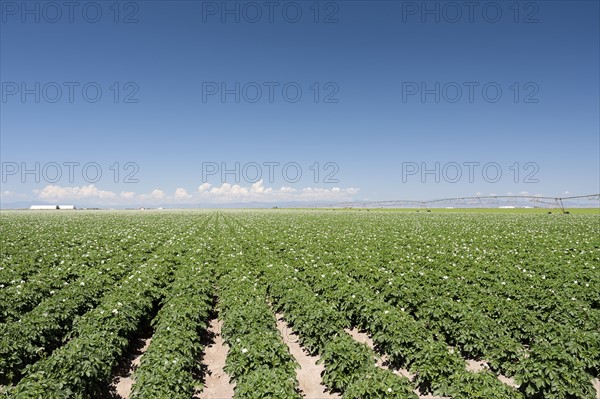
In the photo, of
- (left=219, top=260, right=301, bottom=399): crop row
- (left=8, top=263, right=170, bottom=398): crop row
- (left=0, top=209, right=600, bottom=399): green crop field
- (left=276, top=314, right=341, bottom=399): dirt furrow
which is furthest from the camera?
(left=276, top=314, right=341, bottom=399): dirt furrow

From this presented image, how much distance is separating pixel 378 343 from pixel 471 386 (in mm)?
3213

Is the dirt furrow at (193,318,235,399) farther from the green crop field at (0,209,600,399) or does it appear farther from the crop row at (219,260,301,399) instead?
the crop row at (219,260,301,399)

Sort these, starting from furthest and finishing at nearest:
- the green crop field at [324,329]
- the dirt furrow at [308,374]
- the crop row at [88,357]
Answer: the dirt furrow at [308,374] → the green crop field at [324,329] → the crop row at [88,357]

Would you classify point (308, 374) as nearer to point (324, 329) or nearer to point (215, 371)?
point (324, 329)

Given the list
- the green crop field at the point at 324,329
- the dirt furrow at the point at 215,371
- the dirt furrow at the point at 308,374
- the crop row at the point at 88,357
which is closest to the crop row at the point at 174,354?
the green crop field at the point at 324,329

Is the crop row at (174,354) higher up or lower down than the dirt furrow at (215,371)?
higher up

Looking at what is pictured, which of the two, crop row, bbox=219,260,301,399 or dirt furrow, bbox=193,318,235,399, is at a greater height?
crop row, bbox=219,260,301,399

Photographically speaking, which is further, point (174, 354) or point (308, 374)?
point (308, 374)

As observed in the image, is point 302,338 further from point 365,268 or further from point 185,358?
point 365,268

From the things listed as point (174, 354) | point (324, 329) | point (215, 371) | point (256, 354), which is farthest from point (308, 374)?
point (174, 354)

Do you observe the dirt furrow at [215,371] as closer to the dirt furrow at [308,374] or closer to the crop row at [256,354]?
the crop row at [256,354]

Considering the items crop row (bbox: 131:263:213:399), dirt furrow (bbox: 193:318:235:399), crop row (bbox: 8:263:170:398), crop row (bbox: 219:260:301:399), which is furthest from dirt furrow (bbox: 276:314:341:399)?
crop row (bbox: 8:263:170:398)

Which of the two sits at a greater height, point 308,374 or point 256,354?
point 256,354

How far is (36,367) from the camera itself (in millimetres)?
6277
